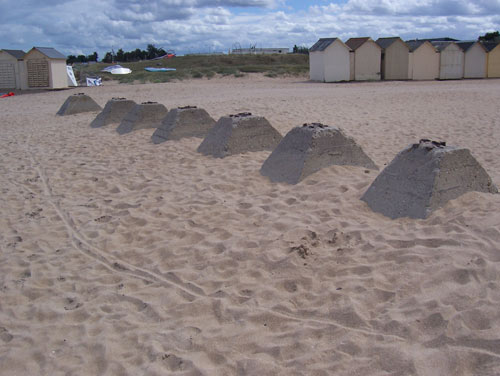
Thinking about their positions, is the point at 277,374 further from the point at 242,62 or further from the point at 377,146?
the point at 242,62

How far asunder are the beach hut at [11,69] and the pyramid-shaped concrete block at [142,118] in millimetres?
15376

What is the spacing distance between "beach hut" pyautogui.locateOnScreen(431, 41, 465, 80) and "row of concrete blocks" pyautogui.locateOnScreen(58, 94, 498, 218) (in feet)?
80.1

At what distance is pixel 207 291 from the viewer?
359 cm

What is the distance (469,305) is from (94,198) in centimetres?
452

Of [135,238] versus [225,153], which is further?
[225,153]

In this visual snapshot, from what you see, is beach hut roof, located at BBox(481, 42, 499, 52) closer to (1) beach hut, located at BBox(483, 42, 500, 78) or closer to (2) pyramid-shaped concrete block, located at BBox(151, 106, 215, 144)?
(1) beach hut, located at BBox(483, 42, 500, 78)

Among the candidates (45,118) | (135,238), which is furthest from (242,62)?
(135,238)

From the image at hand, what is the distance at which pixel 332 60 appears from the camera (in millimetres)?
27031

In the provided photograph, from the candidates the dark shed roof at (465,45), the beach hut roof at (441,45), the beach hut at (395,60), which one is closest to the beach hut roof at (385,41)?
the beach hut at (395,60)

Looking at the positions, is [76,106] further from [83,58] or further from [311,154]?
[83,58]

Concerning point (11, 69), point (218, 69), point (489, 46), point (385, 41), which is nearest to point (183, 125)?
point (11, 69)

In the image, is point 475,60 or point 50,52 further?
point 475,60

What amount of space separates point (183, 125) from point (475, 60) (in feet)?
87.7

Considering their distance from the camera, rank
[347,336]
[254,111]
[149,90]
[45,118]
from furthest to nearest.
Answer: [149,90] < [45,118] < [254,111] < [347,336]
